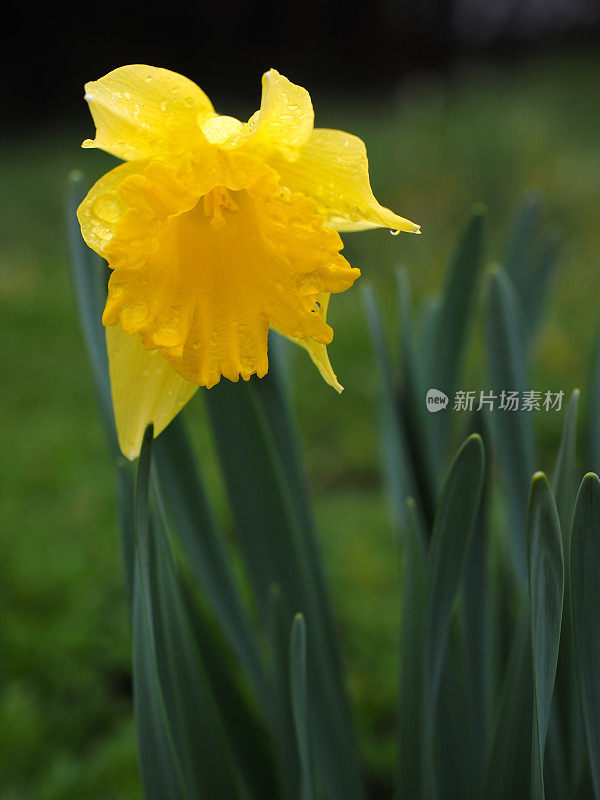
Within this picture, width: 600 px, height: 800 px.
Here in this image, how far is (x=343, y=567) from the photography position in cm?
152

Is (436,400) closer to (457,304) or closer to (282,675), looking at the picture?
(457,304)

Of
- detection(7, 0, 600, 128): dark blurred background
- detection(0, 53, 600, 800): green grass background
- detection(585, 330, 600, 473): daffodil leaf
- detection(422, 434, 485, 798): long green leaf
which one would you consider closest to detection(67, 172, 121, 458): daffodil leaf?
detection(422, 434, 485, 798): long green leaf

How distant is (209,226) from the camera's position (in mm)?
546

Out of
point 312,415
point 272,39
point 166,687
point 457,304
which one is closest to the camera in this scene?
point 166,687

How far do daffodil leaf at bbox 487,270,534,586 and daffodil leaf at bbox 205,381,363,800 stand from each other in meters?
0.19

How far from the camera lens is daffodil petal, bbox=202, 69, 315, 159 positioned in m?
0.48

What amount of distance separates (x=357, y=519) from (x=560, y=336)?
37.7 inches

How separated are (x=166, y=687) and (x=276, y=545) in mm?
157

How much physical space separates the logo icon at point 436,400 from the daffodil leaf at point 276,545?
20 cm

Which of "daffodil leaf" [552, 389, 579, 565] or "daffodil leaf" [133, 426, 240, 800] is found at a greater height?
"daffodil leaf" [552, 389, 579, 565]

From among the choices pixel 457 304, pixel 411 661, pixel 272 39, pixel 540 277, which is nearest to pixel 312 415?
pixel 540 277

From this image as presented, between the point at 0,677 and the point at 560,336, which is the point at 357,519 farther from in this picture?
the point at 560,336

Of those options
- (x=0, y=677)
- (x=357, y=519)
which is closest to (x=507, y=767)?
(x=0, y=677)

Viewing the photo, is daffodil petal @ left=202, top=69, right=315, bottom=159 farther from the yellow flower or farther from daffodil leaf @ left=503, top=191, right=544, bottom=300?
daffodil leaf @ left=503, top=191, right=544, bottom=300
